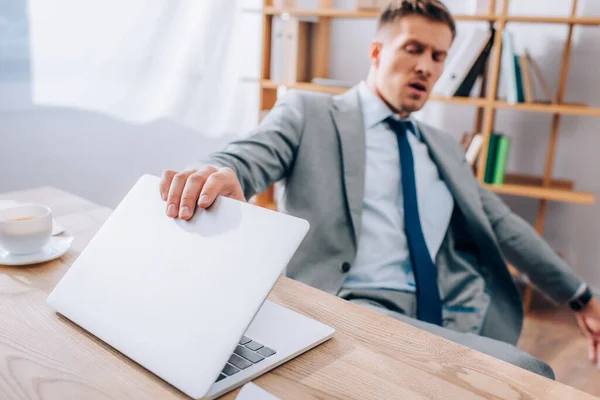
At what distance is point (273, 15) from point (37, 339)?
2.42 m

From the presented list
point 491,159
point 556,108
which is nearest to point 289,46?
point 491,159

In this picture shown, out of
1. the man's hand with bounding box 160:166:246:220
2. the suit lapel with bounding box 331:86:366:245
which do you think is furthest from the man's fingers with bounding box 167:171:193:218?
the suit lapel with bounding box 331:86:366:245

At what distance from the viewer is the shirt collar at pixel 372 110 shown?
1.45m

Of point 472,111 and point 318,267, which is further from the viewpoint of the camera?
point 472,111

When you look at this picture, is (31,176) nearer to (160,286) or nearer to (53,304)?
(53,304)

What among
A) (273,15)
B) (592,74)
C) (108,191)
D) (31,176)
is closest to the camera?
(31,176)

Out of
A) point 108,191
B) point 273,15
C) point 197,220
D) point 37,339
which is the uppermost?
point 273,15

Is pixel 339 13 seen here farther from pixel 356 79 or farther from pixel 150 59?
pixel 150 59

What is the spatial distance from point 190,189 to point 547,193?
2.11 metres

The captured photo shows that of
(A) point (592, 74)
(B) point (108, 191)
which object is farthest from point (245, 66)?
(A) point (592, 74)

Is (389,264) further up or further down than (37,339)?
further down

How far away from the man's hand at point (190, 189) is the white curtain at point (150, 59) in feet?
5.07

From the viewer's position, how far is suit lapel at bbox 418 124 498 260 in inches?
53.0

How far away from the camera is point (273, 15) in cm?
277
